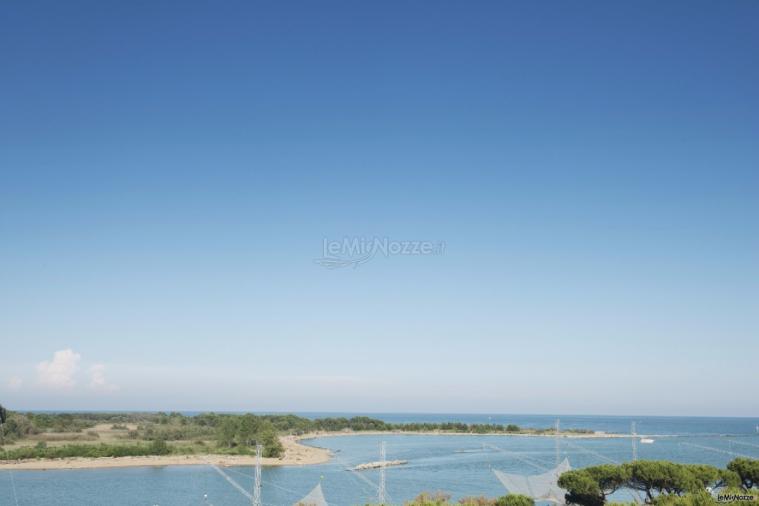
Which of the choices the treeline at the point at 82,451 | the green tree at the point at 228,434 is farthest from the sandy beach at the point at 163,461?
the green tree at the point at 228,434

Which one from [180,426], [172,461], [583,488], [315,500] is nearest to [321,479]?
[315,500]

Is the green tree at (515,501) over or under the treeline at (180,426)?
over

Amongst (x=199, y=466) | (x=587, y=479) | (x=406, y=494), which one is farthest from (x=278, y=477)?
(x=587, y=479)

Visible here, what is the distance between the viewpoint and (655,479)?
23391 mm

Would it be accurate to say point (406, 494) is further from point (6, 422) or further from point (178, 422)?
point (178, 422)

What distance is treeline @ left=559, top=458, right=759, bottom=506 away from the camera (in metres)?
23.2

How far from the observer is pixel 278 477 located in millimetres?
50375

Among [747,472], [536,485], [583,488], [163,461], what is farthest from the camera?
[163,461]

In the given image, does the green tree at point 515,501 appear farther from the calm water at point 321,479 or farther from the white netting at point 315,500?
the calm water at point 321,479

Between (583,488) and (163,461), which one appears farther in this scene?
(163,461)

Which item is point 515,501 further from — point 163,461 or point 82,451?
point 82,451

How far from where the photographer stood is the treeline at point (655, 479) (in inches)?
915

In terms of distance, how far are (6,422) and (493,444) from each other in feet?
194

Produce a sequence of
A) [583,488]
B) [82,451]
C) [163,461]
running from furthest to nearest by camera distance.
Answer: [163,461] < [82,451] < [583,488]
